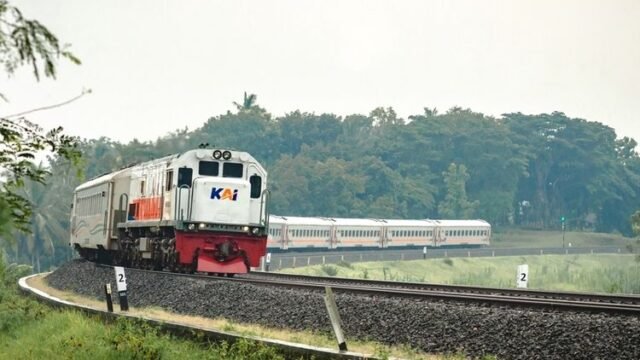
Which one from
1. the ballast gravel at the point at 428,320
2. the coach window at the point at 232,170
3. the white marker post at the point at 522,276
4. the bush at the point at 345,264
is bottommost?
the bush at the point at 345,264

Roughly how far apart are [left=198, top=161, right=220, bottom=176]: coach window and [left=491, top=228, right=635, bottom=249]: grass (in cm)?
9143

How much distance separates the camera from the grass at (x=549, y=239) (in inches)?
4670

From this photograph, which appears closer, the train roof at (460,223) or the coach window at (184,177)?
the coach window at (184,177)

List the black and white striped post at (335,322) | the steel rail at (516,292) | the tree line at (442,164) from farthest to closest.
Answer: the tree line at (442,164)
the steel rail at (516,292)
the black and white striped post at (335,322)

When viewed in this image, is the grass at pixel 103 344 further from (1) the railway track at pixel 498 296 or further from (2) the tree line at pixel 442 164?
(2) the tree line at pixel 442 164

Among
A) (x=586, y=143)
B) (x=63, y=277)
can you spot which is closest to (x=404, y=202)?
(x=586, y=143)

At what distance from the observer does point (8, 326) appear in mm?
22062

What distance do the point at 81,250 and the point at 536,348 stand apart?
111 ft

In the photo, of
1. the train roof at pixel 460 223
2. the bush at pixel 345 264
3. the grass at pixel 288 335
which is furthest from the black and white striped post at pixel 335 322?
the train roof at pixel 460 223

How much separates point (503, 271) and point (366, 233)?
1436 cm

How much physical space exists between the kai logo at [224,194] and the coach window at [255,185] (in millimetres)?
764

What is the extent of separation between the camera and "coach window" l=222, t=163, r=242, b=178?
28.5m

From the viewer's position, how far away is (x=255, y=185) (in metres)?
28.6

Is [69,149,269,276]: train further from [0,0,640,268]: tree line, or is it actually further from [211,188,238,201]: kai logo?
[0,0,640,268]: tree line
